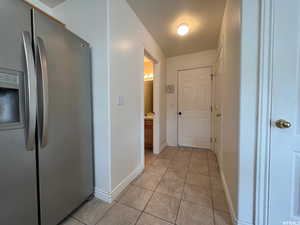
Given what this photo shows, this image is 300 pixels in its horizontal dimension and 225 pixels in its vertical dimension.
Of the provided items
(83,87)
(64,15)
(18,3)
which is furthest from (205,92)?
(18,3)

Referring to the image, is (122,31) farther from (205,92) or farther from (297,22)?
(205,92)

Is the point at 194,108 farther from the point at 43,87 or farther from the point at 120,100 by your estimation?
the point at 43,87

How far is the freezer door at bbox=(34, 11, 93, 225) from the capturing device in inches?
38.1

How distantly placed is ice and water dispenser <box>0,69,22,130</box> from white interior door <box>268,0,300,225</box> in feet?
6.09

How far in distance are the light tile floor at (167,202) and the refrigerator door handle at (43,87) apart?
3.06 ft

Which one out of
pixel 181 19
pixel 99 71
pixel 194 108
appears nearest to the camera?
pixel 99 71

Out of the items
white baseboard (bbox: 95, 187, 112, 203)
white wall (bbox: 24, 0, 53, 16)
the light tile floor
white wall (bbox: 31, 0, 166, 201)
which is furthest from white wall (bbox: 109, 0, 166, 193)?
white wall (bbox: 24, 0, 53, 16)

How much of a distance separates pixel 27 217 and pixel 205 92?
3448 millimetres

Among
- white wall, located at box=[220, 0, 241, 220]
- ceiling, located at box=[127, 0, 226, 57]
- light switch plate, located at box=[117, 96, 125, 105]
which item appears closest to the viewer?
white wall, located at box=[220, 0, 241, 220]

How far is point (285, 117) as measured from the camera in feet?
3.16

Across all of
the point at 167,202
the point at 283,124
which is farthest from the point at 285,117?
the point at 167,202

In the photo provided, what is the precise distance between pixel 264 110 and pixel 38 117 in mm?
1754

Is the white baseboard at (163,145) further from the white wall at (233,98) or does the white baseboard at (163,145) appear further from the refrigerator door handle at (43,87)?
the refrigerator door handle at (43,87)

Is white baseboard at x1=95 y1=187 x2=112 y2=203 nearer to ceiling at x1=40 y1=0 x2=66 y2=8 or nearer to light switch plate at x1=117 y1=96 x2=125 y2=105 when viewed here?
light switch plate at x1=117 y1=96 x2=125 y2=105
